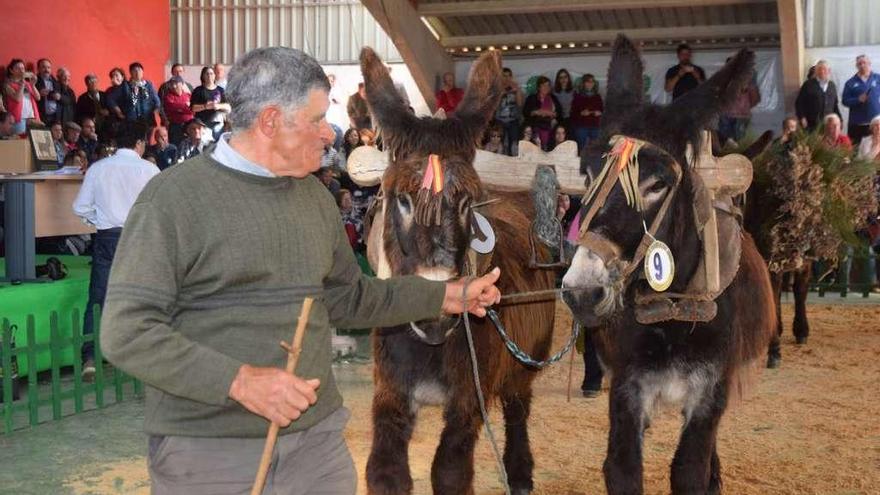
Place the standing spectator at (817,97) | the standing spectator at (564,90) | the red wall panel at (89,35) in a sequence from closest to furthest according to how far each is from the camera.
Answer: the standing spectator at (817,97) → the standing spectator at (564,90) → the red wall panel at (89,35)

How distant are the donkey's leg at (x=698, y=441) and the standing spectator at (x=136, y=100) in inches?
536

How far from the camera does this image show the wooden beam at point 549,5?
15297 millimetres

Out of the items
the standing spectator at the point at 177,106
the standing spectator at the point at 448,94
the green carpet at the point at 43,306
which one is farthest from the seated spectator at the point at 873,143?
the green carpet at the point at 43,306

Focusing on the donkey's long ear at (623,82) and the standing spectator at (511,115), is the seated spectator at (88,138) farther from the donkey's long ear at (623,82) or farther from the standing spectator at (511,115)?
the donkey's long ear at (623,82)

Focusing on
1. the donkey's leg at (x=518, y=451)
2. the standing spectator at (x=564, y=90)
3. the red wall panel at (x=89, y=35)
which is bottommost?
the donkey's leg at (x=518, y=451)

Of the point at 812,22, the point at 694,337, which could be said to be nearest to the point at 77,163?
the point at 694,337

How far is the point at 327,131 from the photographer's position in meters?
2.82

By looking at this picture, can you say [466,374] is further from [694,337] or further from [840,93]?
[840,93]

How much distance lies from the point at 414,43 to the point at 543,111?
234 centimetres

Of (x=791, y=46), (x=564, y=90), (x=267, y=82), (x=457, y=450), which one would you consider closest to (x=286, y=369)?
(x=267, y=82)

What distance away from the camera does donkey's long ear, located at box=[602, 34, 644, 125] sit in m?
4.59

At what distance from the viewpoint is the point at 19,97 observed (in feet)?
49.0

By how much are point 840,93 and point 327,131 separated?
55.7 ft

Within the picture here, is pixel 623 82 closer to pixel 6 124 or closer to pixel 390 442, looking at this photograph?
pixel 390 442
